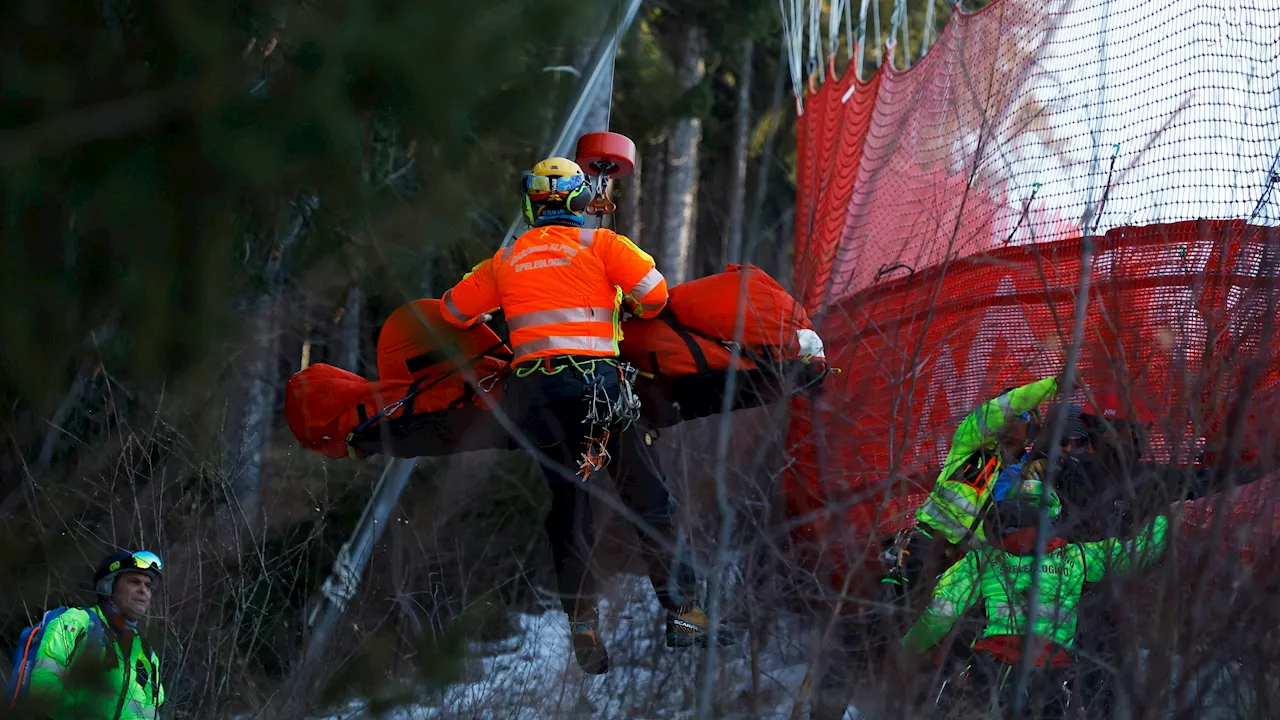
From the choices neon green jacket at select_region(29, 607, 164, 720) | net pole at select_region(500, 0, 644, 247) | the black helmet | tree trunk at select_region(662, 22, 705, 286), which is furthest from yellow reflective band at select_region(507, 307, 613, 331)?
tree trunk at select_region(662, 22, 705, 286)

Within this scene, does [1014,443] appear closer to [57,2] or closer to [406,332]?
[406,332]

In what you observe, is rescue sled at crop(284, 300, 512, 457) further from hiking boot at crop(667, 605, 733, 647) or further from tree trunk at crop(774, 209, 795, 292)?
tree trunk at crop(774, 209, 795, 292)

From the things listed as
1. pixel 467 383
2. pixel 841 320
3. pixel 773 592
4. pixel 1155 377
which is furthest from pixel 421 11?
pixel 841 320

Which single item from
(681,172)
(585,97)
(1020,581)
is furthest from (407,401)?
(681,172)

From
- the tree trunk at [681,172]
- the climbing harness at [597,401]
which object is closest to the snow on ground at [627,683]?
the climbing harness at [597,401]

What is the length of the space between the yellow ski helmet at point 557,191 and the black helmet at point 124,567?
1824 mm

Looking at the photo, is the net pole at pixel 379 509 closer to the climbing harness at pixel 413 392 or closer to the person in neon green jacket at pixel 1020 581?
the climbing harness at pixel 413 392

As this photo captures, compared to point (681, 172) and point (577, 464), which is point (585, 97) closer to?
point (577, 464)

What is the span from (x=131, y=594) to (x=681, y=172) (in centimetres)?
1076

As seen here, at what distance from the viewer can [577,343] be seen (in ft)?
16.3

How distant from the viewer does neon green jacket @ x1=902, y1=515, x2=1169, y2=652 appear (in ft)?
11.3

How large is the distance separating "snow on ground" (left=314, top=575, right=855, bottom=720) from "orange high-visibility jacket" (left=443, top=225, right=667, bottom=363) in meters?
0.97

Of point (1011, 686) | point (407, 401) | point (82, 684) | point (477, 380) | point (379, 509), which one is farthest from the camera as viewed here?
point (379, 509)

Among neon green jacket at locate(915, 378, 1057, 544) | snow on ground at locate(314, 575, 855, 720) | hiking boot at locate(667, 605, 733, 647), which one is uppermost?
neon green jacket at locate(915, 378, 1057, 544)
